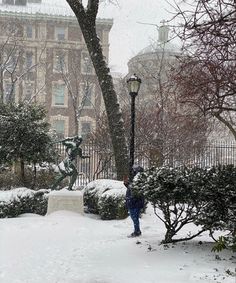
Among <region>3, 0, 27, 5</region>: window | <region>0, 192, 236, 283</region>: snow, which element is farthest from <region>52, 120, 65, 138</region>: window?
<region>0, 192, 236, 283</region>: snow

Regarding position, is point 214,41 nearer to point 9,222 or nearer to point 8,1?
point 9,222

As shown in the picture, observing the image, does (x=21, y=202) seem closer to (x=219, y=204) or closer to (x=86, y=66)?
(x=219, y=204)

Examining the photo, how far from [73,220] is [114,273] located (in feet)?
20.5

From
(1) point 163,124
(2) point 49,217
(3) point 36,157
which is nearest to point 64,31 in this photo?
(1) point 163,124

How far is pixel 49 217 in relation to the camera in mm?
13984

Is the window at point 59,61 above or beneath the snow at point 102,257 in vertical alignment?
above

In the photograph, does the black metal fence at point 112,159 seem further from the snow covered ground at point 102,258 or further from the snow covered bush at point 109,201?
the snow covered ground at point 102,258

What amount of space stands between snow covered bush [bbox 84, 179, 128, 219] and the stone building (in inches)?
938

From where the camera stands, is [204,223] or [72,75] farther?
[72,75]

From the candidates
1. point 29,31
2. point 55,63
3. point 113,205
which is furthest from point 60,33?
point 113,205

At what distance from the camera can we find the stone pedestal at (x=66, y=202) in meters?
14.6

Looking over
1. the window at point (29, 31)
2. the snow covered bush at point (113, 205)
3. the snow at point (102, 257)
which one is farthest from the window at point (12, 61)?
the snow at point (102, 257)

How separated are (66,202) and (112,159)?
28.9 ft

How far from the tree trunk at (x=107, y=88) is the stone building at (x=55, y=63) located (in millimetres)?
21604
